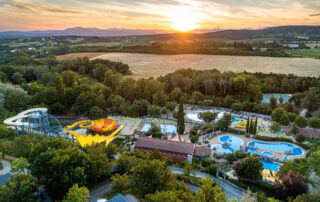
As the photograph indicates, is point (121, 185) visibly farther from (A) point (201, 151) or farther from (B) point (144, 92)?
(B) point (144, 92)

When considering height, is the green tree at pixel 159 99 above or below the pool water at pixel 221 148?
above

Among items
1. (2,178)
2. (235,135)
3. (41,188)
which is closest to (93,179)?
(41,188)

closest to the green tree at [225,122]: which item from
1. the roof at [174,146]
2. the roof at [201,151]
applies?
the roof at [201,151]

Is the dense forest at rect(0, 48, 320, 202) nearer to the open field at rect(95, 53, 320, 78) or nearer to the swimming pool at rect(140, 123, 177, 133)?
the swimming pool at rect(140, 123, 177, 133)

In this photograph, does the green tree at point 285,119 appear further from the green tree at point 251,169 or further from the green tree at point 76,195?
the green tree at point 76,195

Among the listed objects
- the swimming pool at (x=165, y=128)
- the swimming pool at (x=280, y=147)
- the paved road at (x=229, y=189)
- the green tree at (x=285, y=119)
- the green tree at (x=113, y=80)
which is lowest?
the paved road at (x=229, y=189)

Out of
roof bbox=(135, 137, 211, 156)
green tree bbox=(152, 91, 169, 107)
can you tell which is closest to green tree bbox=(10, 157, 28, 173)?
roof bbox=(135, 137, 211, 156)
